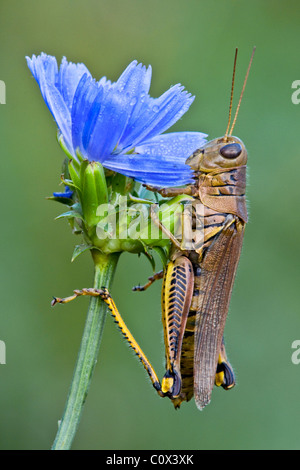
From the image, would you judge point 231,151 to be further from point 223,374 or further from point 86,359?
point 86,359

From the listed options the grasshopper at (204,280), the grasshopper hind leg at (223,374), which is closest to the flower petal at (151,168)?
the grasshopper at (204,280)

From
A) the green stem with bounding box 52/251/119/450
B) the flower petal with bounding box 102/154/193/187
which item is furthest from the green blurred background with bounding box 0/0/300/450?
the green stem with bounding box 52/251/119/450

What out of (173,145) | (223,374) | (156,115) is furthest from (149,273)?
(156,115)

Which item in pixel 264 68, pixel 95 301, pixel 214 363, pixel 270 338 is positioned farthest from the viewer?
pixel 264 68

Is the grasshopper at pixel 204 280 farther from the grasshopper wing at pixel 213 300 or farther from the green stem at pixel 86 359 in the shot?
the green stem at pixel 86 359

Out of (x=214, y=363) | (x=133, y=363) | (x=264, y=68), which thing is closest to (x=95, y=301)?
(x=214, y=363)

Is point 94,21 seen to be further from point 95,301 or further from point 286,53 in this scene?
point 95,301

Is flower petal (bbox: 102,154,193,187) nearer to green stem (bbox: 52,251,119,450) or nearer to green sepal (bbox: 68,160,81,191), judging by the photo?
green sepal (bbox: 68,160,81,191)
